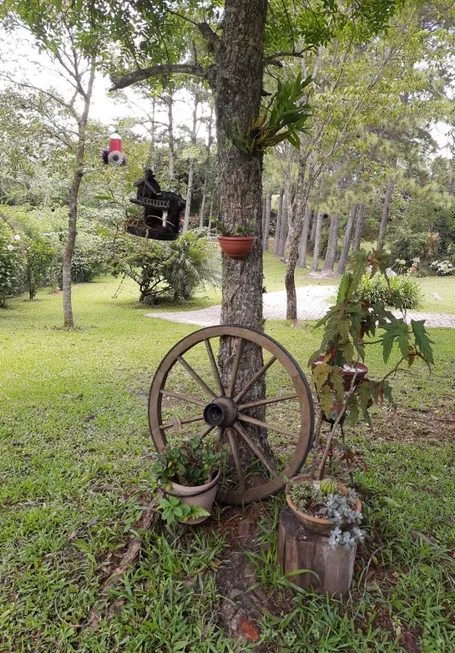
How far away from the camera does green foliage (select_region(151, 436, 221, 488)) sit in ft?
5.76

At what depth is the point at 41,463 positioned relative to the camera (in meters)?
2.52

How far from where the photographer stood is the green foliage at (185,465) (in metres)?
1.76

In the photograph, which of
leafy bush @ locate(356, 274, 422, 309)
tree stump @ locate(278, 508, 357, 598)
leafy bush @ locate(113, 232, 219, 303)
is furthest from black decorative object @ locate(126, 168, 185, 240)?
leafy bush @ locate(356, 274, 422, 309)

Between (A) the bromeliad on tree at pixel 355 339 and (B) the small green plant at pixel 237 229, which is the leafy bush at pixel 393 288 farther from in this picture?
(A) the bromeliad on tree at pixel 355 339

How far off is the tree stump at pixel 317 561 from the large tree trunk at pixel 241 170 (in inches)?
23.8

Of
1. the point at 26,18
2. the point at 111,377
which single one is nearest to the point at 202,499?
the point at 111,377

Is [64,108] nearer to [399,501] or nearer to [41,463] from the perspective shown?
[41,463]

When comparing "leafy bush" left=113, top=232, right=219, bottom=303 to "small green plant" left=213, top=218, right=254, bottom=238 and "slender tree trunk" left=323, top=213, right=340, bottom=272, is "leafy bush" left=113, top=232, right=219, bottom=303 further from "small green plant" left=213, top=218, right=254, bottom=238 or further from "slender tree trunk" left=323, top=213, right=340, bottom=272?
"slender tree trunk" left=323, top=213, right=340, bottom=272

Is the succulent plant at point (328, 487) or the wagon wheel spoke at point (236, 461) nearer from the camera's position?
the succulent plant at point (328, 487)

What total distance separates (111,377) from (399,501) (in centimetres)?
306

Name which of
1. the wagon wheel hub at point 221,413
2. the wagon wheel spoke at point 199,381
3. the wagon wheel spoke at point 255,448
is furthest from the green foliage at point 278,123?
the wagon wheel spoke at point 255,448

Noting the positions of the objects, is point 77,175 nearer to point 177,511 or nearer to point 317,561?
point 177,511

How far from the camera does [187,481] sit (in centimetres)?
179

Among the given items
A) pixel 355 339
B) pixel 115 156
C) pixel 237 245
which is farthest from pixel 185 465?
pixel 115 156
